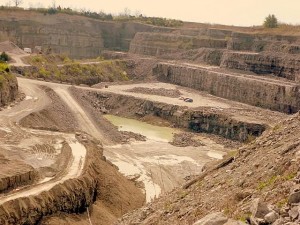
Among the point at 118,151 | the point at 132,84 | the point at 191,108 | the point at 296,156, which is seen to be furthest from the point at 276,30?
the point at 296,156

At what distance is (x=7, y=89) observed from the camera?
5541 cm

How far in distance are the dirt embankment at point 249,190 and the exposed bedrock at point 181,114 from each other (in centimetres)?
3329

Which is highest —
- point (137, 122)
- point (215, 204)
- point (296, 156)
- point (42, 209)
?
point (296, 156)

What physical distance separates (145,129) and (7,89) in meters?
18.1

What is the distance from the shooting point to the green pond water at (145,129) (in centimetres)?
5907

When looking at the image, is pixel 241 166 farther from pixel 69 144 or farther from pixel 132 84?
pixel 132 84

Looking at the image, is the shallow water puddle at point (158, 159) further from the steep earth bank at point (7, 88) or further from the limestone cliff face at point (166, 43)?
the limestone cliff face at point (166, 43)

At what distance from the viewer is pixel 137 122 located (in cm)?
6694

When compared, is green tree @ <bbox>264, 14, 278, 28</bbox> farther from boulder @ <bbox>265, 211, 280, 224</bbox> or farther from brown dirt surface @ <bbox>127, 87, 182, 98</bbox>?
boulder @ <bbox>265, 211, 280, 224</bbox>

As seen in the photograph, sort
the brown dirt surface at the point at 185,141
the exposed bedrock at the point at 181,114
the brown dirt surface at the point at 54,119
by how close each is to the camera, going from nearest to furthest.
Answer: the brown dirt surface at the point at 54,119 < the brown dirt surface at the point at 185,141 < the exposed bedrock at the point at 181,114

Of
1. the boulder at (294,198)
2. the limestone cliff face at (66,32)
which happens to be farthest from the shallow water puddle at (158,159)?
the limestone cliff face at (66,32)

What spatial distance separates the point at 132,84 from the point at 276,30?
30886 millimetres

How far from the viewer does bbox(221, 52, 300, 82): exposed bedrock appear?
2980 inches

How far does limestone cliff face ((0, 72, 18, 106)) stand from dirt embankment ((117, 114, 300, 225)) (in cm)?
3460
